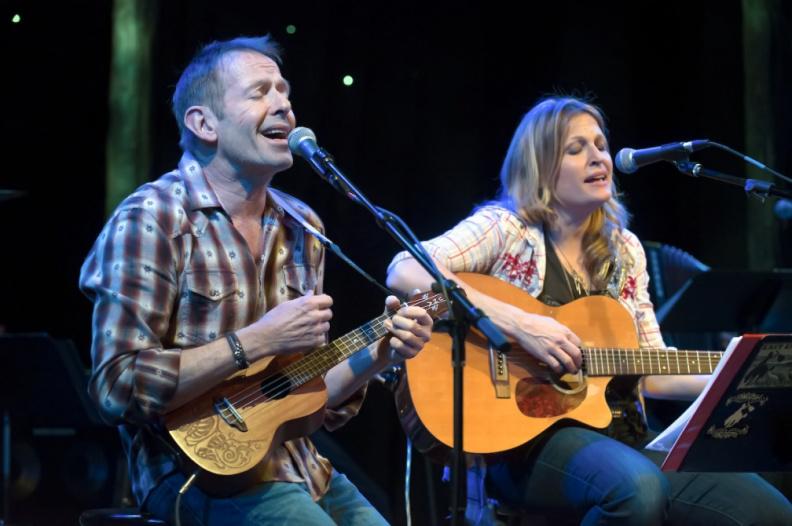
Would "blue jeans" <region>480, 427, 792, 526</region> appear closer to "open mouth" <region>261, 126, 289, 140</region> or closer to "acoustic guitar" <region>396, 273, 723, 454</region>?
"acoustic guitar" <region>396, 273, 723, 454</region>

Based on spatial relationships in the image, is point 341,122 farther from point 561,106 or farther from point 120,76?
point 561,106

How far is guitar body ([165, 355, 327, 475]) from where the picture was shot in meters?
2.41

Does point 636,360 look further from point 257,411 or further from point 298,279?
point 257,411

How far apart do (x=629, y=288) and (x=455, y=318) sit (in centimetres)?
164

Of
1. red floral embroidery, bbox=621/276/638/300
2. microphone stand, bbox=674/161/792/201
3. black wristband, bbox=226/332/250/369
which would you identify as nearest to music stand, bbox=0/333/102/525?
black wristband, bbox=226/332/250/369

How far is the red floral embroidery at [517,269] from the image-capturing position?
3504mm

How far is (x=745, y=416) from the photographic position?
2.61m

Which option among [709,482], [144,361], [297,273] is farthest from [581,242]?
[144,361]

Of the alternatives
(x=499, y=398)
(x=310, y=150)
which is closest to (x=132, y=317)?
(x=310, y=150)

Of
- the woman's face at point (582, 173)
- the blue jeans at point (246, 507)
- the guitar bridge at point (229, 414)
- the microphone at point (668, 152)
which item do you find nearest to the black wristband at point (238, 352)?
the guitar bridge at point (229, 414)

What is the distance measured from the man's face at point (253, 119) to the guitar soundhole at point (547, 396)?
1089mm

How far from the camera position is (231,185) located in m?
2.82

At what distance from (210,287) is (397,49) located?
119 inches

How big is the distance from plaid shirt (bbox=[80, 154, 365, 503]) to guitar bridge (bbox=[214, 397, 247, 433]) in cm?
14
